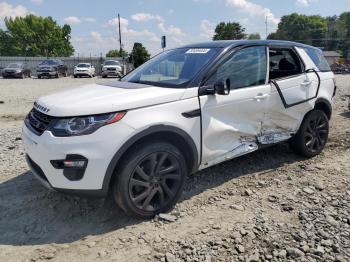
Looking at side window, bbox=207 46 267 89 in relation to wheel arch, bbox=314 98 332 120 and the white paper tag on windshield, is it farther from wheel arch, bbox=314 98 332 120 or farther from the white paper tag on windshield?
wheel arch, bbox=314 98 332 120

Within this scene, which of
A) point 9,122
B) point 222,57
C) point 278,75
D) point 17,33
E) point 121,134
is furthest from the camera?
point 17,33

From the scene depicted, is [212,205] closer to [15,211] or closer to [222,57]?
[222,57]

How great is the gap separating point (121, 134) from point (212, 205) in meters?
1.41

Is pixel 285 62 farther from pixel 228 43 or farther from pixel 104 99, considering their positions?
pixel 104 99

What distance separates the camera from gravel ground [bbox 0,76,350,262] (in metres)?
3.17

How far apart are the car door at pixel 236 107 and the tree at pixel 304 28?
10503 cm

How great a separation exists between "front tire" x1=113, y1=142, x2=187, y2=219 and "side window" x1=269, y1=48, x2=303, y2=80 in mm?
2152

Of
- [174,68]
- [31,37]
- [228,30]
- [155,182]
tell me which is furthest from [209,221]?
[31,37]

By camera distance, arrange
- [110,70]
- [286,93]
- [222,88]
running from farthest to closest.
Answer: [110,70] < [286,93] < [222,88]

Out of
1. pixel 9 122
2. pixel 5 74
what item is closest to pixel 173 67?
pixel 9 122

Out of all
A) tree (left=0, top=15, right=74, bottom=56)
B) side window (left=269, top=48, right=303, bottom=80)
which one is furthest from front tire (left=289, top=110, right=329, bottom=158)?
tree (left=0, top=15, right=74, bottom=56)

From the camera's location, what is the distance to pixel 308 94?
17.0ft

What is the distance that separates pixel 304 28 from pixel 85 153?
117381 mm

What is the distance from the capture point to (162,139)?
3732mm
